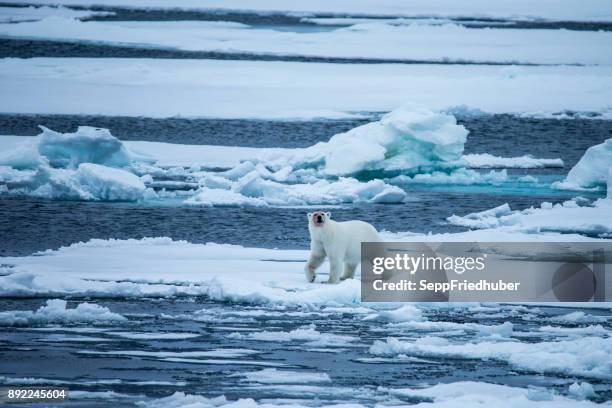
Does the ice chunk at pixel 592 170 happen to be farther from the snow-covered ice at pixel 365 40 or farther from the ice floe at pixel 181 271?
the snow-covered ice at pixel 365 40

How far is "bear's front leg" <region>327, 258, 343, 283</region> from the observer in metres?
8.02

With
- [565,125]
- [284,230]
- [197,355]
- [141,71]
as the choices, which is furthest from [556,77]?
[197,355]

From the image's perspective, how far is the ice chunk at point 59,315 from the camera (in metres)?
7.03

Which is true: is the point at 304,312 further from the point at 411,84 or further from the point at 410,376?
the point at 411,84

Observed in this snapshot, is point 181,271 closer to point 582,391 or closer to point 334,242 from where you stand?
point 334,242

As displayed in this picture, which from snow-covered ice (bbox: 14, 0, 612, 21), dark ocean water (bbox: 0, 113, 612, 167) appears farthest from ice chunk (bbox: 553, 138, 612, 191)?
snow-covered ice (bbox: 14, 0, 612, 21)

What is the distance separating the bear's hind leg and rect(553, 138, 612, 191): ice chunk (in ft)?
14.8

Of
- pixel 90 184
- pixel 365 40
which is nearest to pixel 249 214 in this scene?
pixel 90 184

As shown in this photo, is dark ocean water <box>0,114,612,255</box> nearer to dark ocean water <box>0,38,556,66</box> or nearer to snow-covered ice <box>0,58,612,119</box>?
snow-covered ice <box>0,58,612,119</box>

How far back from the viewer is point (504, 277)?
828 cm

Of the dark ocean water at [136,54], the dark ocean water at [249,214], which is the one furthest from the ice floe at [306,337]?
the dark ocean water at [136,54]

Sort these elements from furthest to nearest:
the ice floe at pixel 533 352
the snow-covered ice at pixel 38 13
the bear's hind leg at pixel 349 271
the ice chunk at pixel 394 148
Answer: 1. the snow-covered ice at pixel 38 13
2. the ice chunk at pixel 394 148
3. the bear's hind leg at pixel 349 271
4. the ice floe at pixel 533 352

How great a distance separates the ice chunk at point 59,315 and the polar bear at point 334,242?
1397mm

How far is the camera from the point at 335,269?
8023mm
